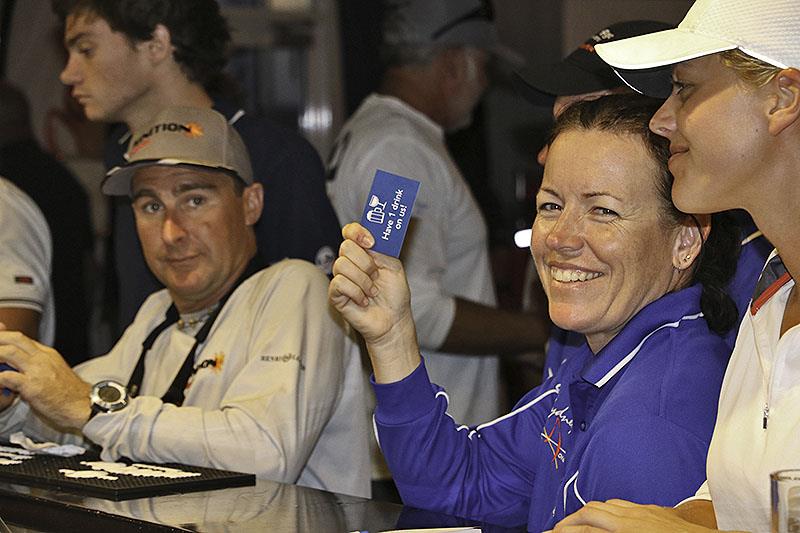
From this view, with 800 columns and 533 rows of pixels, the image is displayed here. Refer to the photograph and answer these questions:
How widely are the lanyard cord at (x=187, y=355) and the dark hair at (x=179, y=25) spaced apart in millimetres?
679

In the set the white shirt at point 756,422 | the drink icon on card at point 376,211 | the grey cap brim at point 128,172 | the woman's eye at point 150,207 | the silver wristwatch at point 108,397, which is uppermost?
the grey cap brim at point 128,172

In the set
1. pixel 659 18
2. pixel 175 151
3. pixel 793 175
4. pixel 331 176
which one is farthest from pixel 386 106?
pixel 793 175

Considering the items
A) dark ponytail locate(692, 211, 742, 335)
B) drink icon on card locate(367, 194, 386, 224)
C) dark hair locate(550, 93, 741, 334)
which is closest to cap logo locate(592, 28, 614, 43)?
dark hair locate(550, 93, 741, 334)

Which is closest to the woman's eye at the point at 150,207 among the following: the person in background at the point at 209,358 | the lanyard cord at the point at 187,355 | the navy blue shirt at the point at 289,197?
the person in background at the point at 209,358

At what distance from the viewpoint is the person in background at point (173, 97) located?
9.91 ft

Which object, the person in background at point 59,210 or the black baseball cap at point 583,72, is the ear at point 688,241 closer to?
the black baseball cap at point 583,72

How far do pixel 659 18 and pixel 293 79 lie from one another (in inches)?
99.4

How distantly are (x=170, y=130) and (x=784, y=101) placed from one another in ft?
5.11

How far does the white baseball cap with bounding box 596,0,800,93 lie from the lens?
1.47 m

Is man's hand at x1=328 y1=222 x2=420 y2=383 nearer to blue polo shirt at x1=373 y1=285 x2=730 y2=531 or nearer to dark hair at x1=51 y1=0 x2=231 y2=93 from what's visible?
blue polo shirt at x1=373 y1=285 x2=730 y2=531

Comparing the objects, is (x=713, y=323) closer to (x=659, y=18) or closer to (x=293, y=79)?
(x=659, y=18)

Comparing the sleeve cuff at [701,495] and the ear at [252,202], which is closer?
the sleeve cuff at [701,495]

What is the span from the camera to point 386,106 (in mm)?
3787

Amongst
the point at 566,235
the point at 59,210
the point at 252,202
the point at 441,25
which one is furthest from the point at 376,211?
the point at 59,210
